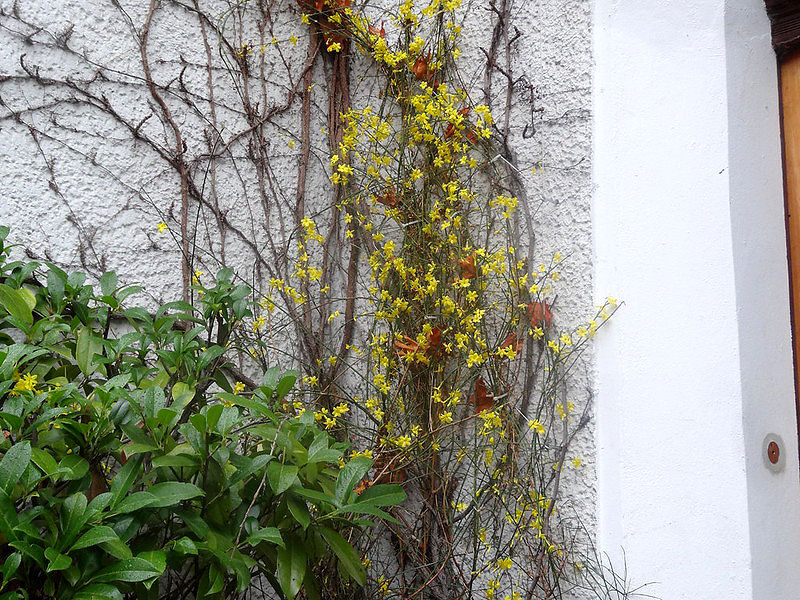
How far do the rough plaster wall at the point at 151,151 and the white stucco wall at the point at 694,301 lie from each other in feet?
0.27

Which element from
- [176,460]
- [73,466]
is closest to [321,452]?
[176,460]

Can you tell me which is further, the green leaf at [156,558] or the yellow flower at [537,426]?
the yellow flower at [537,426]

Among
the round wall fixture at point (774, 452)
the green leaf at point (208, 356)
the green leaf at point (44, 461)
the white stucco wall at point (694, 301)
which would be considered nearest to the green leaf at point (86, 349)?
the green leaf at point (208, 356)

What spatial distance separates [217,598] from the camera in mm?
1818

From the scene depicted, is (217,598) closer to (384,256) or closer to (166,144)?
(384,256)

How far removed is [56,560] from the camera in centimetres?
135

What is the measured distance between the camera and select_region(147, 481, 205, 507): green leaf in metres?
1.53

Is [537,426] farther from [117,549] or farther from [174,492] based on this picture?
[117,549]

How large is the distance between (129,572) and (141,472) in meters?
0.30

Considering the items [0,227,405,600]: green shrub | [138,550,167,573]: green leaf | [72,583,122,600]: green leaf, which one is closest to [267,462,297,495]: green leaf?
[0,227,405,600]: green shrub

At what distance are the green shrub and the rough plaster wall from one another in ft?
1.08

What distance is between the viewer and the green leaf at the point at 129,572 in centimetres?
141

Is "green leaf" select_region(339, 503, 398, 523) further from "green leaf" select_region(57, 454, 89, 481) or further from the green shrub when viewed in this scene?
"green leaf" select_region(57, 454, 89, 481)

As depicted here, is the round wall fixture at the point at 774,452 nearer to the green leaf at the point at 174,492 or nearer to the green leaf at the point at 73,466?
the green leaf at the point at 174,492
